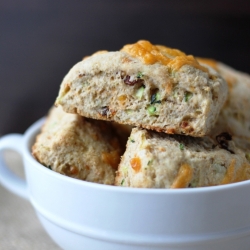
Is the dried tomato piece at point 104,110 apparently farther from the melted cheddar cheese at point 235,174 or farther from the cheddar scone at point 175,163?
the melted cheddar cheese at point 235,174

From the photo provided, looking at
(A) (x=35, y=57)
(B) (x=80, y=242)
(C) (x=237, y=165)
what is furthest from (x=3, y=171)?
(A) (x=35, y=57)

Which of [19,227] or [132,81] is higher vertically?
[132,81]

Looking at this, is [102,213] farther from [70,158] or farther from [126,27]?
[126,27]

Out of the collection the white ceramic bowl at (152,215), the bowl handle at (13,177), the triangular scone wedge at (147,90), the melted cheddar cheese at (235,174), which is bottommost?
the bowl handle at (13,177)

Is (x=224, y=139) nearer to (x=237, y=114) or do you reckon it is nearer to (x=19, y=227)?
(x=237, y=114)

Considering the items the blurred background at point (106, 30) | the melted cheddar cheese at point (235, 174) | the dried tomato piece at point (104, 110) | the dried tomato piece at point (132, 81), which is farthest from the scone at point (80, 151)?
the blurred background at point (106, 30)

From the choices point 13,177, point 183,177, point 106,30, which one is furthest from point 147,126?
point 106,30
